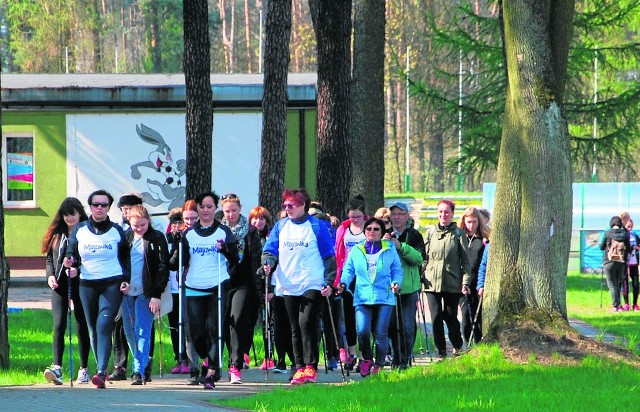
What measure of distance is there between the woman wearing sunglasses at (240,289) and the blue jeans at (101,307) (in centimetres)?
123

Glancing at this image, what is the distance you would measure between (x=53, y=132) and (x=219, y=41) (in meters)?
60.7

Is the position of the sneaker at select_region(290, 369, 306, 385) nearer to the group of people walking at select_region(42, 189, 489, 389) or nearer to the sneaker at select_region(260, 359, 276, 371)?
the group of people walking at select_region(42, 189, 489, 389)

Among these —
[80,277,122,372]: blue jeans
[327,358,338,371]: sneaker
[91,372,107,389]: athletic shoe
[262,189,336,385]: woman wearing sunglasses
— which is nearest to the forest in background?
[327,358,338,371]: sneaker

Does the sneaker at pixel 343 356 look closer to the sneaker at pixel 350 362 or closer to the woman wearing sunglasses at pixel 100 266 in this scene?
the sneaker at pixel 350 362

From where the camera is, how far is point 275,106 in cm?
1898

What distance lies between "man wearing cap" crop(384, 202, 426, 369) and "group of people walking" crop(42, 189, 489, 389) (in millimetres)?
26

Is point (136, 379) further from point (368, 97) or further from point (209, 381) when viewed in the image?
point (368, 97)

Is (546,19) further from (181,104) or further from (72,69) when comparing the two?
(72,69)

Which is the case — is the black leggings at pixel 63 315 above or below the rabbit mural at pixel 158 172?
below

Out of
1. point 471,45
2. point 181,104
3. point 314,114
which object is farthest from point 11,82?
point 471,45

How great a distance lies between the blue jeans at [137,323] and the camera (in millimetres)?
12742

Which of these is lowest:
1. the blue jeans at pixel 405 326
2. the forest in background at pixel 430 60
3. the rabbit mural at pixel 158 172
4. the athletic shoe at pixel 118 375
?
the athletic shoe at pixel 118 375

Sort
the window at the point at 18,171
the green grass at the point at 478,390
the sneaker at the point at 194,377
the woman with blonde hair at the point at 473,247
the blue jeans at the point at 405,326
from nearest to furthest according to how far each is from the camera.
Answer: the green grass at the point at 478,390, the sneaker at the point at 194,377, the blue jeans at the point at 405,326, the woman with blonde hair at the point at 473,247, the window at the point at 18,171

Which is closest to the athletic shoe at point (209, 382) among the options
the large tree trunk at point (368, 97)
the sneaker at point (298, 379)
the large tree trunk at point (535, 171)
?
the sneaker at point (298, 379)
